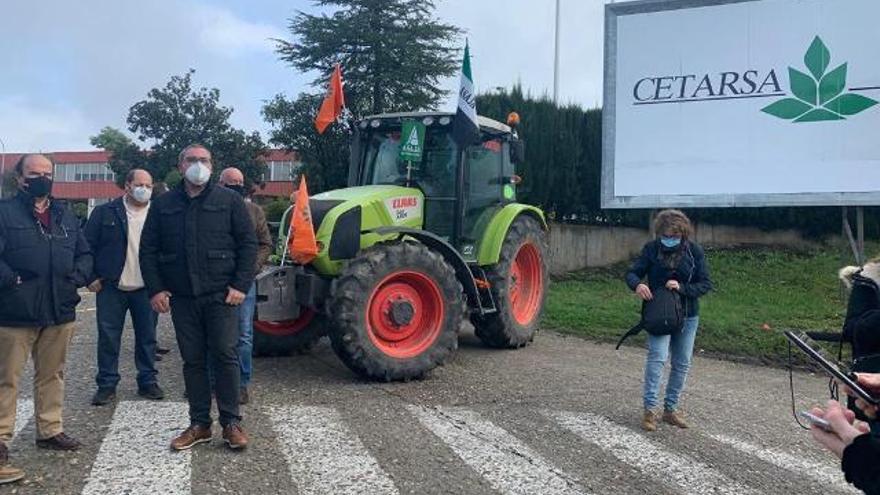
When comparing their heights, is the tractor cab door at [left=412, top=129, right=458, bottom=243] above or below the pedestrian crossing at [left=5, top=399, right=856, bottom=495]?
above

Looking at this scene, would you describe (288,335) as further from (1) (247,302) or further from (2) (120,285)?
(2) (120,285)

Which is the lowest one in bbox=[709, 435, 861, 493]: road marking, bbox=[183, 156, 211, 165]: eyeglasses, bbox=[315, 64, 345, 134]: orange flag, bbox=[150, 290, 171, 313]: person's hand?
bbox=[709, 435, 861, 493]: road marking

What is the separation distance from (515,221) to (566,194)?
305 inches

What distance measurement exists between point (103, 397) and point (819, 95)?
10.9m

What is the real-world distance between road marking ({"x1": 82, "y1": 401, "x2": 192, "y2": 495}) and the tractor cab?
3.63 metres

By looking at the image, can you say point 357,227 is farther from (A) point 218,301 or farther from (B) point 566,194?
(B) point 566,194

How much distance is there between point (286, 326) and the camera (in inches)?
320

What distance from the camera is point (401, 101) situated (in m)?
21.4

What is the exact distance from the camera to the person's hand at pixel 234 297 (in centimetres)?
507

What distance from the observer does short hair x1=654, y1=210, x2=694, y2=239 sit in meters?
6.08

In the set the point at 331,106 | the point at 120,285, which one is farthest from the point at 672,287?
the point at 331,106

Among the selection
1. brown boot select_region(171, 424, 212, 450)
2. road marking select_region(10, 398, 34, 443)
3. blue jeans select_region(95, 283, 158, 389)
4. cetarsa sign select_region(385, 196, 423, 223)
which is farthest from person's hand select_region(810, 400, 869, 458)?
cetarsa sign select_region(385, 196, 423, 223)

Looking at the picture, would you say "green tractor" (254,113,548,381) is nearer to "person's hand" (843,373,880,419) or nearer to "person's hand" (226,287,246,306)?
Result: "person's hand" (226,287,246,306)

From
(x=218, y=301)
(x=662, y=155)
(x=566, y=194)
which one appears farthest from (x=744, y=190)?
(x=218, y=301)
